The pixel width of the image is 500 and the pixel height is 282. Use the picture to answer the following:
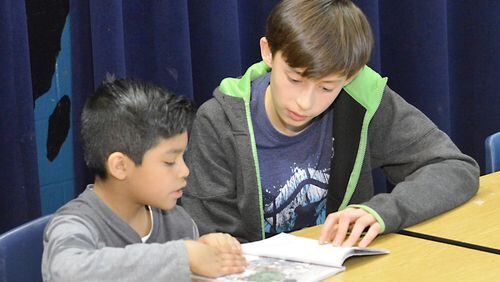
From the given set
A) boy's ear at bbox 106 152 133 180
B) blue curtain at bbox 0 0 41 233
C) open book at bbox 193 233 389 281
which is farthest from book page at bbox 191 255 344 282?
blue curtain at bbox 0 0 41 233

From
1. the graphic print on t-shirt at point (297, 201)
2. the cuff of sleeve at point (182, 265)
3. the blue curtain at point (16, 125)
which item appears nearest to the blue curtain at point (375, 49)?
the blue curtain at point (16, 125)

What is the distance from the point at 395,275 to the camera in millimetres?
1237

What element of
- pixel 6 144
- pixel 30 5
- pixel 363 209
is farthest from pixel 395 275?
pixel 30 5

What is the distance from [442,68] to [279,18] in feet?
4.42

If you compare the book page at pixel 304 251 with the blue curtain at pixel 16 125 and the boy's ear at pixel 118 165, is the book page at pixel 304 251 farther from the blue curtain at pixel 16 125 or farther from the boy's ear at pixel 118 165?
the blue curtain at pixel 16 125

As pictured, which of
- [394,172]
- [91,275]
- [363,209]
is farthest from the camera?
[394,172]

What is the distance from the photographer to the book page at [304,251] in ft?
4.22

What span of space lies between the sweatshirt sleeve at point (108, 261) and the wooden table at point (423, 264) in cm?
26

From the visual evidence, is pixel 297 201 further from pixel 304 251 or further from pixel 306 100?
pixel 304 251

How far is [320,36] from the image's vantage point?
1.55 m

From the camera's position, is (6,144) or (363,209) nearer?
(363,209)

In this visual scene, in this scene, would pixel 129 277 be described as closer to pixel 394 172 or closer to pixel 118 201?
pixel 118 201

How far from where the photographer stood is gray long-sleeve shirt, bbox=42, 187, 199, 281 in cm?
110

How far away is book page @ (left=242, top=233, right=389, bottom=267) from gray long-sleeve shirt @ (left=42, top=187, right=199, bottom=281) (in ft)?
0.71
